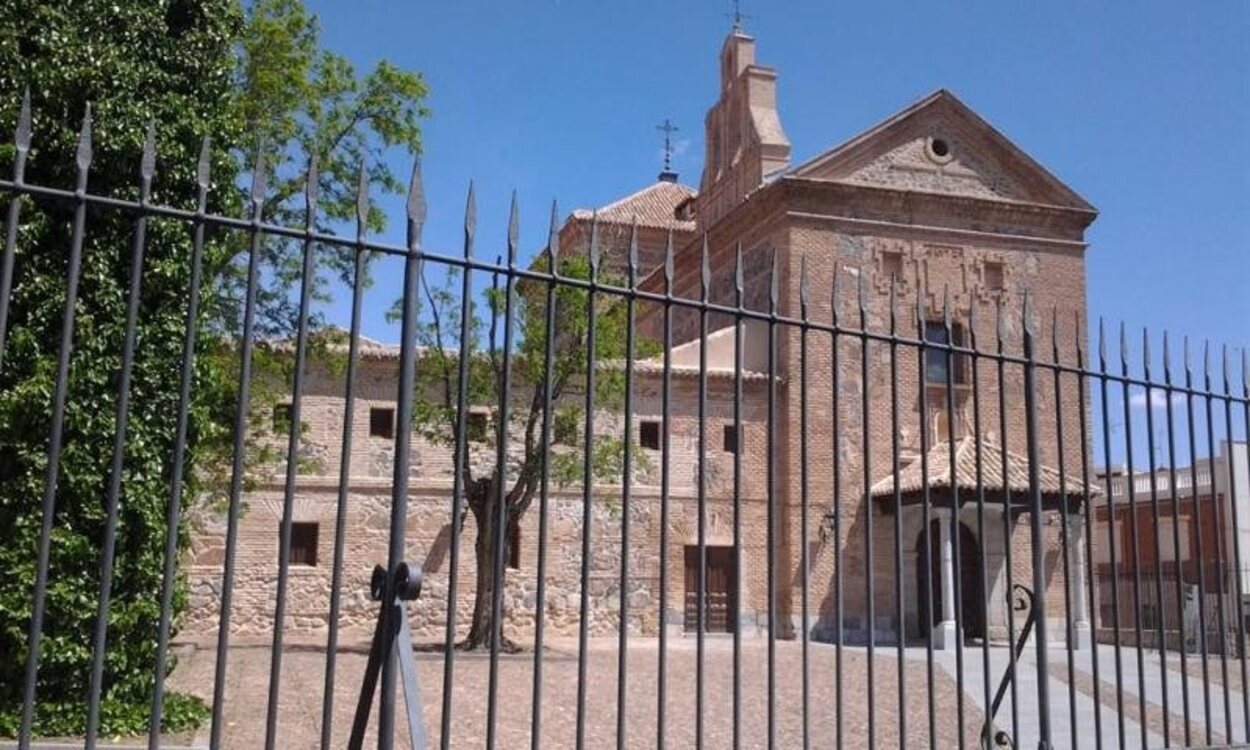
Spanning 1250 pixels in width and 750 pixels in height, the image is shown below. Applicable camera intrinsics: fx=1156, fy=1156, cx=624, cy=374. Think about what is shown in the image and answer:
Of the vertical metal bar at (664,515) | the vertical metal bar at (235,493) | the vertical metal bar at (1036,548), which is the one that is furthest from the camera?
the vertical metal bar at (1036,548)

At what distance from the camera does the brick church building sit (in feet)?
66.4

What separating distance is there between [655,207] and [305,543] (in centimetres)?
1791

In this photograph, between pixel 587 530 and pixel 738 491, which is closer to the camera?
pixel 587 530

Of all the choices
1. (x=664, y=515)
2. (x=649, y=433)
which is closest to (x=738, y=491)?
(x=664, y=515)

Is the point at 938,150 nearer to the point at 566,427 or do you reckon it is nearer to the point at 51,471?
the point at 566,427

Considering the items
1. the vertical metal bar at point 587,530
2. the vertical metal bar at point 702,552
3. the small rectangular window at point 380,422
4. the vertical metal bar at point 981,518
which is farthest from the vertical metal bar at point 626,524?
the small rectangular window at point 380,422

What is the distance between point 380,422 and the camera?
20859 mm

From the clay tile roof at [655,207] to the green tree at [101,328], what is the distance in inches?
910

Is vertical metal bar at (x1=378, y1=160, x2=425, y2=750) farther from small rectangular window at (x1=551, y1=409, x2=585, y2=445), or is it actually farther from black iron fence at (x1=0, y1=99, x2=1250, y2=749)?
small rectangular window at (x1=551, y1=409, x2=585, y2=445)

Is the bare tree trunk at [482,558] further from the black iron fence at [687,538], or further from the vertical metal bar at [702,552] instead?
the vertical metal bar at [702,552]

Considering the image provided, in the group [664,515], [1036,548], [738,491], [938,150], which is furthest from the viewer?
[938,150]

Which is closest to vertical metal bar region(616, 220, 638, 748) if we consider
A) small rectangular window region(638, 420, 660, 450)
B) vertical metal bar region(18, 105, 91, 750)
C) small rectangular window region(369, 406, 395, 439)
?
vertical metal bar region(18, 105, 91, 750)

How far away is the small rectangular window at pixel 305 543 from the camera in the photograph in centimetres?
2053

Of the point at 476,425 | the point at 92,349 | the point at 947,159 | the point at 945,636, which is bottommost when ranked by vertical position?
the point at 945,636
